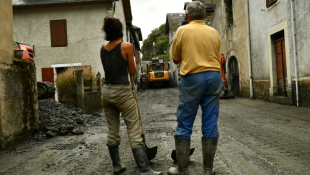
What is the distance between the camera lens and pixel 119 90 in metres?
3.02

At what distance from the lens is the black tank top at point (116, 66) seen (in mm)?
3008

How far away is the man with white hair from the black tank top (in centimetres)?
61

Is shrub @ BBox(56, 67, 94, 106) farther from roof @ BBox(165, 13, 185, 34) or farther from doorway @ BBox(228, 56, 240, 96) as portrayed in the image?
roof @ BBox(165, 13, 185, 34)

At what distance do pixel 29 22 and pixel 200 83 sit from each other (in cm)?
1577

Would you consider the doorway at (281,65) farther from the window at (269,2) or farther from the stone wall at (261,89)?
the window at (269,2)

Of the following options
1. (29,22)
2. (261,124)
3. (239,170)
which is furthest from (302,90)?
(29,22)

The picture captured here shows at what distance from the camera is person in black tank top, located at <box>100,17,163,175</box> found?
2994 mm

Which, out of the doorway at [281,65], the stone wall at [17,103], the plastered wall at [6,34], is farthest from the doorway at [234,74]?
the plastered wall at [6,34]

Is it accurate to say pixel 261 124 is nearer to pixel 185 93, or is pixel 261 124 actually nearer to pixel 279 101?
pixel 185 93

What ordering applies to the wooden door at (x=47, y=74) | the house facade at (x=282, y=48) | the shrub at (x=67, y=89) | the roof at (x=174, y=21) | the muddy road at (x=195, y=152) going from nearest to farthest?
1. the muddy road at (x=195, y=152)
2. the house facade at (x=282, y=48)
3. the shrub at (x=67, y=89)
4. the wooden door at (x=47, y=74)
5. the roof at (x=174, y=21)

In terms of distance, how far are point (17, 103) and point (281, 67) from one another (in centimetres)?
907

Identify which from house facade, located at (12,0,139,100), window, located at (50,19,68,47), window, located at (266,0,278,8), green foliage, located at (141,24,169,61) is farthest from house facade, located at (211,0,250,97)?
green foliage, located at (141,24,169,61)

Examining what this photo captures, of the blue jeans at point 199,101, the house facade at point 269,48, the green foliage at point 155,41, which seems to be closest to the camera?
the blue jeans at point 199,101

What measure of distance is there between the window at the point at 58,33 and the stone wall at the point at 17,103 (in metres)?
10.4
